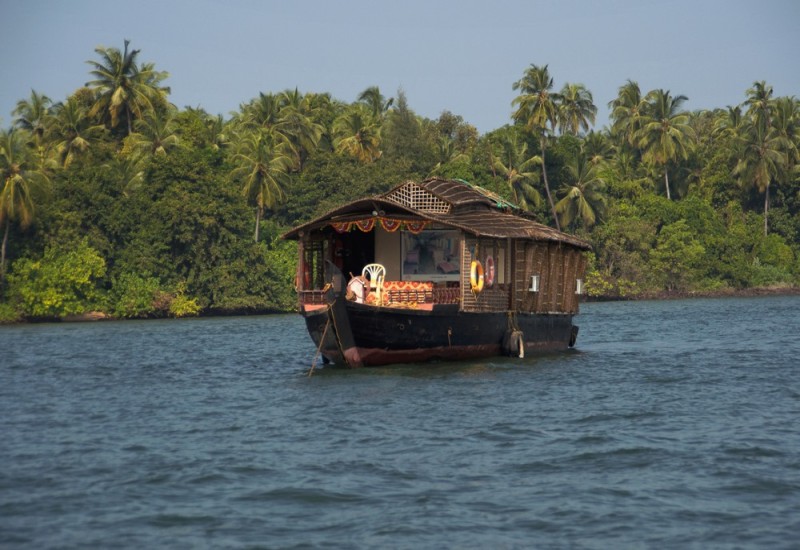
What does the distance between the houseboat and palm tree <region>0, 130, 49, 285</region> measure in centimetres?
2891

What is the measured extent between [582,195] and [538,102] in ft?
22.0

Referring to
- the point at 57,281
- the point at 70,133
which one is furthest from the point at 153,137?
the point at 57,281

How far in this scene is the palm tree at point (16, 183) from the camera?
54031mm

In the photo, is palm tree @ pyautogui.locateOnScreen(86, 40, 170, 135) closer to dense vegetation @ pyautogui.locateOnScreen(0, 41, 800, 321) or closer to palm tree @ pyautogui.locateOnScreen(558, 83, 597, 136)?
dense vegetation @ pyautogui.locateOnScreen(0, 41, 800, 321)

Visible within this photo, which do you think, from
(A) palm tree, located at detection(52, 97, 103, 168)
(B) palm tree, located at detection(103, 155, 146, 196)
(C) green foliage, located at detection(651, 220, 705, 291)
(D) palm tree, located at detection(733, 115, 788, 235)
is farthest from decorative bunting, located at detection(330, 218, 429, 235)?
(D) palm tree, located at detection(733, 115, 788, 235)

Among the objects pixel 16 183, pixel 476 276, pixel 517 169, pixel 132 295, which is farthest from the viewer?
pixel 517 169

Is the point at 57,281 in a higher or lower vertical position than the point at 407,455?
higher

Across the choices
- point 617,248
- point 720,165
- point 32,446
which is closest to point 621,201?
point 617,248

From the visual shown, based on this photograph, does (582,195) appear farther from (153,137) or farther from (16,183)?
(16,183)

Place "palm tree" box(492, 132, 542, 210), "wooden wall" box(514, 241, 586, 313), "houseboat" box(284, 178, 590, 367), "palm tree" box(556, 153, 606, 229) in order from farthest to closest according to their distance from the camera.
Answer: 1. "palm tree" box(556, 153, 606, 229)
2. "palm tree" box(492, 132, 542, 210)
3. "wooden wall" box(514, 241, 586, 313)
4. "houseboat" box(284, 178, 590, 367)

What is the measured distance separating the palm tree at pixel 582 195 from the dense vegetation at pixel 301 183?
14 cm

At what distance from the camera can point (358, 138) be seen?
7256 centimetres

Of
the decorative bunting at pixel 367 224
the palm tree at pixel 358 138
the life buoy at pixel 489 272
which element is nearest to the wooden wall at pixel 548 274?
the life buoy at pixel 489 272

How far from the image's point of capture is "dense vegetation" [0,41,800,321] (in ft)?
188
